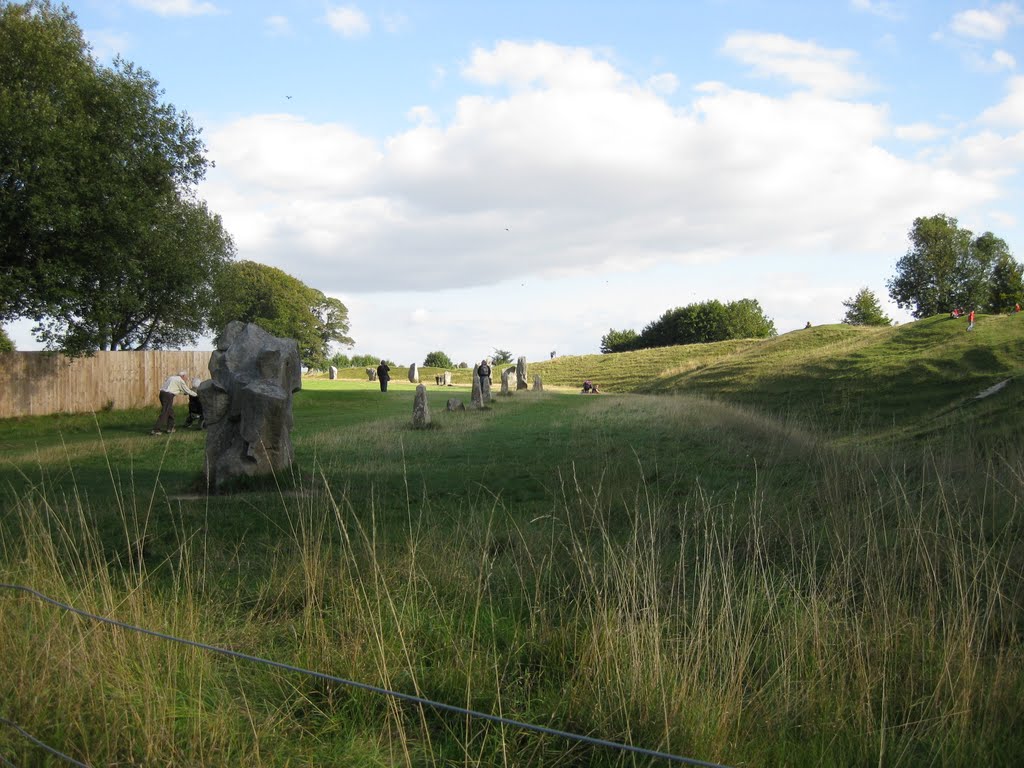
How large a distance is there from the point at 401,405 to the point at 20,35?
58.7 feet

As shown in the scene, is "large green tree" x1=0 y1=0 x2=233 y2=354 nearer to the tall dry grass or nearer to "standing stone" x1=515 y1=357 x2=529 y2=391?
the tall dry grass

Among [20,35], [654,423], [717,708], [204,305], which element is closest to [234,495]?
[717,708]

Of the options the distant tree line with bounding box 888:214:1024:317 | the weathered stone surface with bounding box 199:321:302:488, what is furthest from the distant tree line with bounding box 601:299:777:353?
the weathered stone surface with bounding box 199:321:302:488

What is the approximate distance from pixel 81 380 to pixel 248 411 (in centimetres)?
1907

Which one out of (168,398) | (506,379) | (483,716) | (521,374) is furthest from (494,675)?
(521,374)

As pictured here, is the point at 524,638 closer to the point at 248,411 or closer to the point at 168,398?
the point at 248,411

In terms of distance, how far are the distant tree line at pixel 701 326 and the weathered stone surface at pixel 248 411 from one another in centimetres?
7851

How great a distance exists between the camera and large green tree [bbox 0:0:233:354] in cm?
2128

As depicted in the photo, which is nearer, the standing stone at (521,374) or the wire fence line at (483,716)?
the wire fence line at (483,716)

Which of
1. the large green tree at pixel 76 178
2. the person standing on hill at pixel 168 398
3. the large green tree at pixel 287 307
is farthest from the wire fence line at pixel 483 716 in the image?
the large green tree at pixel 287 307

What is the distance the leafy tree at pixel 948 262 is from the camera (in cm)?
7975

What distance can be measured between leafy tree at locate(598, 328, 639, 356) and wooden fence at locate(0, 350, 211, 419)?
72.2 metres

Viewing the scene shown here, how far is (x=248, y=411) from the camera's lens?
12.1 meters

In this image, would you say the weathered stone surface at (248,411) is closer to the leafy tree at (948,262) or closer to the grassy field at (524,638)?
the grassy field at (524,638)
